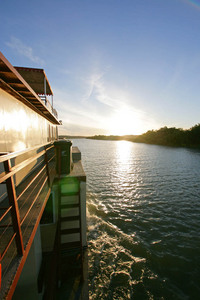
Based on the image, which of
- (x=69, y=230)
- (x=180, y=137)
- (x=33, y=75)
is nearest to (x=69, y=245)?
(x=69, y=230)

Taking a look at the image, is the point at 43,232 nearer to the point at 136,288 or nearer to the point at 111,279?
the point at 111,279

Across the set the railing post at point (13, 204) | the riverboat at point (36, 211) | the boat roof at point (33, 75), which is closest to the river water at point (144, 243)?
the riverboat at point (36, 211)

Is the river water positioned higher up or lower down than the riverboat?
lower down

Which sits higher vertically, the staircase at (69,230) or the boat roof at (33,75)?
the boat roof at (33,75)

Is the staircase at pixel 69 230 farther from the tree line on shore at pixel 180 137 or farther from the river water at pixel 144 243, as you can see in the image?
the tree line on shore at pixel 180 137

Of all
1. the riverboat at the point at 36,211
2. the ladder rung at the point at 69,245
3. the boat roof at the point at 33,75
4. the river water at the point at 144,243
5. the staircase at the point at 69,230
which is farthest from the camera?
the boat roof at the point at 33,75

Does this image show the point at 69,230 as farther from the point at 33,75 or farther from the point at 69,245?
the point at 33,75

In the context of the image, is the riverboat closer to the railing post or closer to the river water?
the railing post

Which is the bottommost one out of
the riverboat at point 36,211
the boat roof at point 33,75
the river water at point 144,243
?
the river water at point 144,243

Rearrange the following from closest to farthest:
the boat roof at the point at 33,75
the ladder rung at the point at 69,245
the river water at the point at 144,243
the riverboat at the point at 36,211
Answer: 1. the riverboat at the point at 36,211
2. the ladder rung at the point at 69,245
3. the river water at the point at 144,243
4. the boat roof at the point at 33,75

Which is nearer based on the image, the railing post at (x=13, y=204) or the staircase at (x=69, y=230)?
the railing post at (x=13, y=204)

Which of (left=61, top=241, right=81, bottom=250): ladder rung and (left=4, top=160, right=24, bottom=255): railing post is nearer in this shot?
(left=4, top=160, right=24, bottom=255): railing post

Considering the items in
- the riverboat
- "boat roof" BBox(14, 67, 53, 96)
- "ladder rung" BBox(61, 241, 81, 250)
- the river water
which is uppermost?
"boat roof" BBox(14, 67, 53, 96)

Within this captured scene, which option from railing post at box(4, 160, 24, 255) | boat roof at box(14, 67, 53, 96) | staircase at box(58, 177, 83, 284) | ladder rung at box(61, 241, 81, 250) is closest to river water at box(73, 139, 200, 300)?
staircase at box(58, 177, 83, 284)
